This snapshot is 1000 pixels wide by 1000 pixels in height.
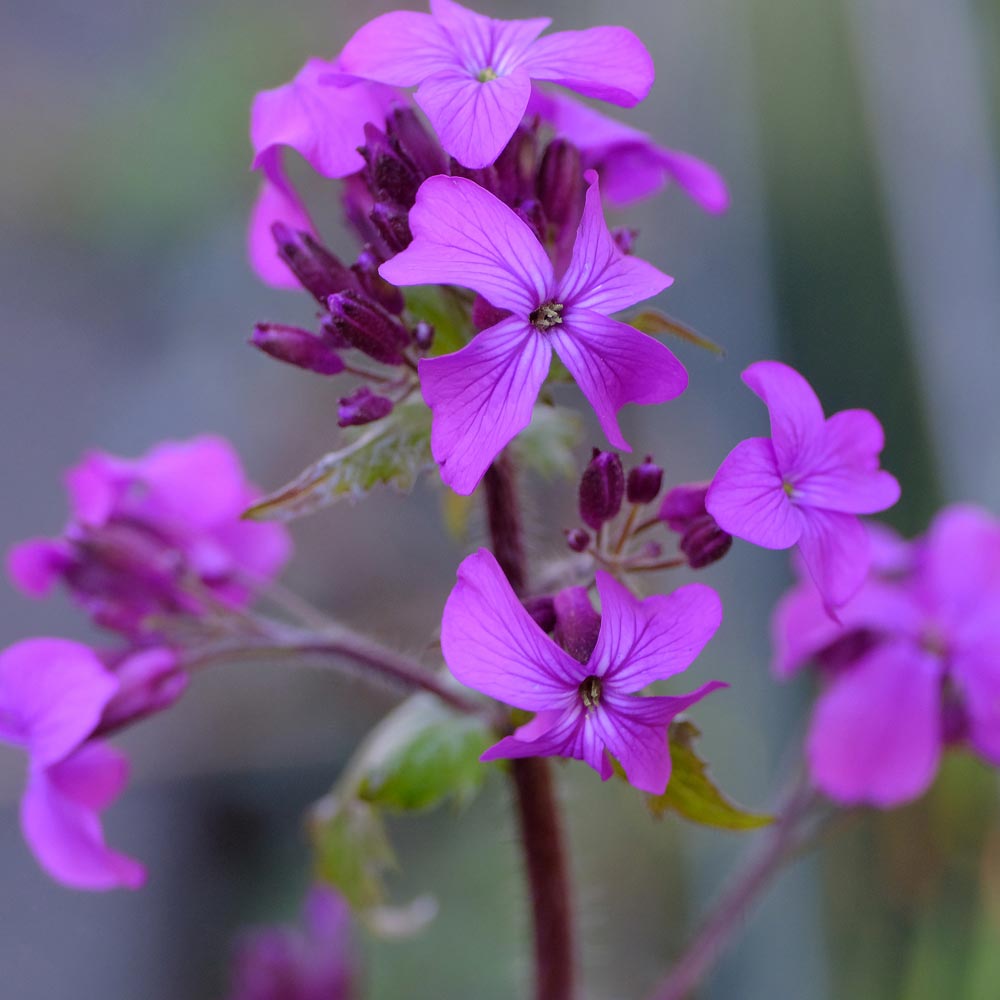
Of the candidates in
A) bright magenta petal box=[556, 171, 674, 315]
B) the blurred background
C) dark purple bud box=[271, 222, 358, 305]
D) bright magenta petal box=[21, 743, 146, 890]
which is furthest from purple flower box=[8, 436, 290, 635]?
the blurred background

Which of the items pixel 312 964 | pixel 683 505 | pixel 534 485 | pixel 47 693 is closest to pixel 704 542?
pixel 683 505

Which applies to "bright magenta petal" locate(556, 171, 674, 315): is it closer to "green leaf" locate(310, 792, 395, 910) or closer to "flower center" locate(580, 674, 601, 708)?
"flower center" locate(580, 674, 601, 708)

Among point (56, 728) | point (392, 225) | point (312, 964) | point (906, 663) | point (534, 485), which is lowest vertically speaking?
point (312, 964)

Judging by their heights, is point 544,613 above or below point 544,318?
below

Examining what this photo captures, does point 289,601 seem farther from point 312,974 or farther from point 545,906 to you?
point 312,974

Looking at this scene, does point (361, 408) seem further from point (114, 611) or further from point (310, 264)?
point (114, 611)

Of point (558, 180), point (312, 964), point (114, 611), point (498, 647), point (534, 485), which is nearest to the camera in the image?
point (498, 647)

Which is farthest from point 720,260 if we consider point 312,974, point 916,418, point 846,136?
point 312,974
